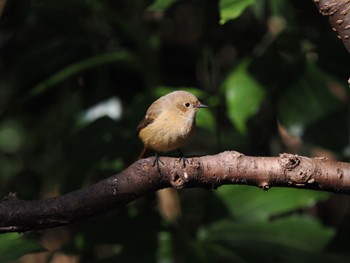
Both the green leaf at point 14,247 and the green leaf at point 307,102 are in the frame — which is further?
the green leaf at point 307,102

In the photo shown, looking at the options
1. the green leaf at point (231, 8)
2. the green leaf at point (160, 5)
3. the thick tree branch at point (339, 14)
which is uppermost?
the green leaf at point (160, 5)

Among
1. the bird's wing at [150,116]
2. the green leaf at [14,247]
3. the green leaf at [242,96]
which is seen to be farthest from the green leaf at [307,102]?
the green leaf at [14,247]

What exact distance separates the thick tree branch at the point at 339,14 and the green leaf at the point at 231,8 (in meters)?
0.53

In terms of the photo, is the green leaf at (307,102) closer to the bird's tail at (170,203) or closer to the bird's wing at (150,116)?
the bird's wing at (150,116)

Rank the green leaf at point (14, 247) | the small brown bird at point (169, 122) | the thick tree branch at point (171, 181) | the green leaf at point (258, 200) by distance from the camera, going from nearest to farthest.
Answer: the thick tree branch at point (171, 181) → the green leaf at point (14, 247) → the small brown bird at point (169, 122) → the green leaf at point (258, 200)

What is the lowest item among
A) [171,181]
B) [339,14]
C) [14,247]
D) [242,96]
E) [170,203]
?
[170,203]

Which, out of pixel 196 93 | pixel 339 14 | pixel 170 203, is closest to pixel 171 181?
pixel 339 14

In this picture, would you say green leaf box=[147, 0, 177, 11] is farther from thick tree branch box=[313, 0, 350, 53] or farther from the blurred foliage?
thick tree branch box=[313, 0, 350, 53]

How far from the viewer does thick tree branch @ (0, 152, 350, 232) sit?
82.9 inches

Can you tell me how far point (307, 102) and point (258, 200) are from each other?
577 millimetres

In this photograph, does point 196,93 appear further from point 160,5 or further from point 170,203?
point 160,5

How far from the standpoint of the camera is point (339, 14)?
2207mm

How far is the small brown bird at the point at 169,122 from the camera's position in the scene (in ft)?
11.1

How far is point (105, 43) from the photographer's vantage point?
4.19 m
